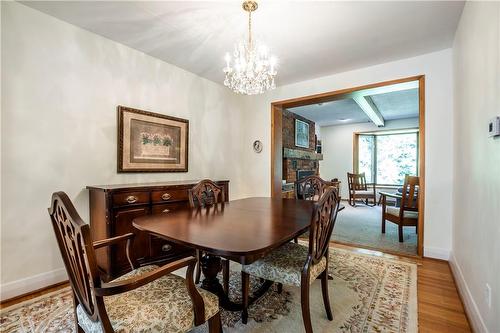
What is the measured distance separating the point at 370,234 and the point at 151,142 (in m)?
3.47

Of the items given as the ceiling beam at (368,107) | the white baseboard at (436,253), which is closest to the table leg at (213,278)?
the white baseboard at (436,253)

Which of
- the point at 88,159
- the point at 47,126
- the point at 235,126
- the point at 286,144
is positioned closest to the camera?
the point at 47,126

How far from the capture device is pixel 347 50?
2711mm

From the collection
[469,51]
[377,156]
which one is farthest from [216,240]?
[377,156]

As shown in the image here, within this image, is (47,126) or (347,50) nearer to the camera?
(47,126)

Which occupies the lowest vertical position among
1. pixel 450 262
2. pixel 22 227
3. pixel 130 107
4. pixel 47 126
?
pixel 450 262

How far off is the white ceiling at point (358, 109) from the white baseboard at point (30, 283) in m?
4.61

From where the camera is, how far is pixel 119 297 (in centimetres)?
112

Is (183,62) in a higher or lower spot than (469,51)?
higher

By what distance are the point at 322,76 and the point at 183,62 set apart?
1.99 meters

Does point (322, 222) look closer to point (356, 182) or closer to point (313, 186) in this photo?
point (313, 186)

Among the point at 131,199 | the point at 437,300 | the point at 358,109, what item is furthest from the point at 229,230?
the point at 358,109

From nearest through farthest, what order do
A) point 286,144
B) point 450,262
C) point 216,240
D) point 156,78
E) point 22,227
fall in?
point 216,240 < point 22,227 < point 450,262 < point 156,78 < point 286,144

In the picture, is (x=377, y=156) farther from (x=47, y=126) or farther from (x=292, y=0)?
(x=47, y=126)
